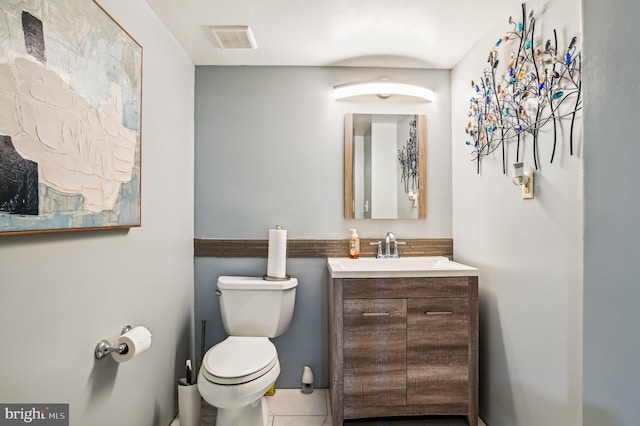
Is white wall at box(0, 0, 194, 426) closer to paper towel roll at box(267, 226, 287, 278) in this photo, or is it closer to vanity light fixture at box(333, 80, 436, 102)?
paper towel roll at box(267, 226, 287, 278)

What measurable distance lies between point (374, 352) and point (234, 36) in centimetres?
192

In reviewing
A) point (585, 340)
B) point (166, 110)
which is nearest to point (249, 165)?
point (166, 110)

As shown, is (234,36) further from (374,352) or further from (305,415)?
(305,415)

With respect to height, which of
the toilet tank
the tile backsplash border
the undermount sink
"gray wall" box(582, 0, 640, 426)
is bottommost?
the toilet tank

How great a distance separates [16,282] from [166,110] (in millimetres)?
1199

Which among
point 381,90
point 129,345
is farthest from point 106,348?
point 381,90

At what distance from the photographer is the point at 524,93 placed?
1.52 meters

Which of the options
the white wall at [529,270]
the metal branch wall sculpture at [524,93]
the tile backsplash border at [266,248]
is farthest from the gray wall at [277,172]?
the white wall at [529,270]

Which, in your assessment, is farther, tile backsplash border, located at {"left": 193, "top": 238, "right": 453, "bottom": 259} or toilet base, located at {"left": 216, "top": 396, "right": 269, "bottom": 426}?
tile backsplash border, located at {"left": 193, "top": 238, "right": 453, "bottom": 259}

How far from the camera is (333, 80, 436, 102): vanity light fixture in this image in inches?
87.0

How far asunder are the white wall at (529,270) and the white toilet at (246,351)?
117cm

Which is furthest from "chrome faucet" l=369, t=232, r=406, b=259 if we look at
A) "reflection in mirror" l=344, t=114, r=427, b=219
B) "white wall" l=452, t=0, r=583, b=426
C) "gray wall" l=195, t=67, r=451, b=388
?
"white wall" l=452, t=0, r=583, b=426

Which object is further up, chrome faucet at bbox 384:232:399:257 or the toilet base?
chrome faucet at bbox 384:232:399:257

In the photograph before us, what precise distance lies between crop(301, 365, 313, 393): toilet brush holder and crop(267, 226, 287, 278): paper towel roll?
69cm
